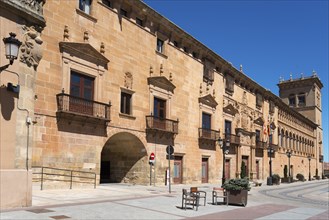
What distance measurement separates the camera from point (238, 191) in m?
14.2

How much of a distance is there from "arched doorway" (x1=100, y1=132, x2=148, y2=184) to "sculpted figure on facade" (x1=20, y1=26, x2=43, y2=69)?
11.3 meters

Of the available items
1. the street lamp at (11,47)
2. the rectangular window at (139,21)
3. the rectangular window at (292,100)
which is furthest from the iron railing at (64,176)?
the rectangular window at (292,100)

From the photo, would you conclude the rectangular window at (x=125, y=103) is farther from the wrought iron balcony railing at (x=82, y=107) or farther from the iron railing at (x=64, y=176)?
the iron railing at (x=64, y=176)

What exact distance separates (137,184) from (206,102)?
1094 centimetres

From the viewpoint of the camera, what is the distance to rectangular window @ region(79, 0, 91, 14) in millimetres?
19341

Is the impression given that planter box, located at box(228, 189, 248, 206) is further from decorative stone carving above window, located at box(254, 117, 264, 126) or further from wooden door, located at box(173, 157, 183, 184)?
decorative stone carving above window, located at box(254, 117, 264, 126)

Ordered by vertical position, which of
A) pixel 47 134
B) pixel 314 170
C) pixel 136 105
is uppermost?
pixel 136 105

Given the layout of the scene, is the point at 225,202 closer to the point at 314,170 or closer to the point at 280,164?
the point at 280,164

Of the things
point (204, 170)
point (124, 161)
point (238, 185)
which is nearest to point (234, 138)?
point (204, 170)

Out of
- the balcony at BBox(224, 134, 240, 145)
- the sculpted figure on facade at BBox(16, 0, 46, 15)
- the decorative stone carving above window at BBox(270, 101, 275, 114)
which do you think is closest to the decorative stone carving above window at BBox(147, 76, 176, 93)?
the balcony at BBox(224, 134, 240, 145)

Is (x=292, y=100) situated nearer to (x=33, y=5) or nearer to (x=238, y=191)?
(x=238, y=191)

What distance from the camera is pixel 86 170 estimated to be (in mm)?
18344

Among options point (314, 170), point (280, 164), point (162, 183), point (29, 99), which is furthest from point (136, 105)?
point (314, 170)

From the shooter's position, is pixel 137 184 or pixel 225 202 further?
pixel 137 184
